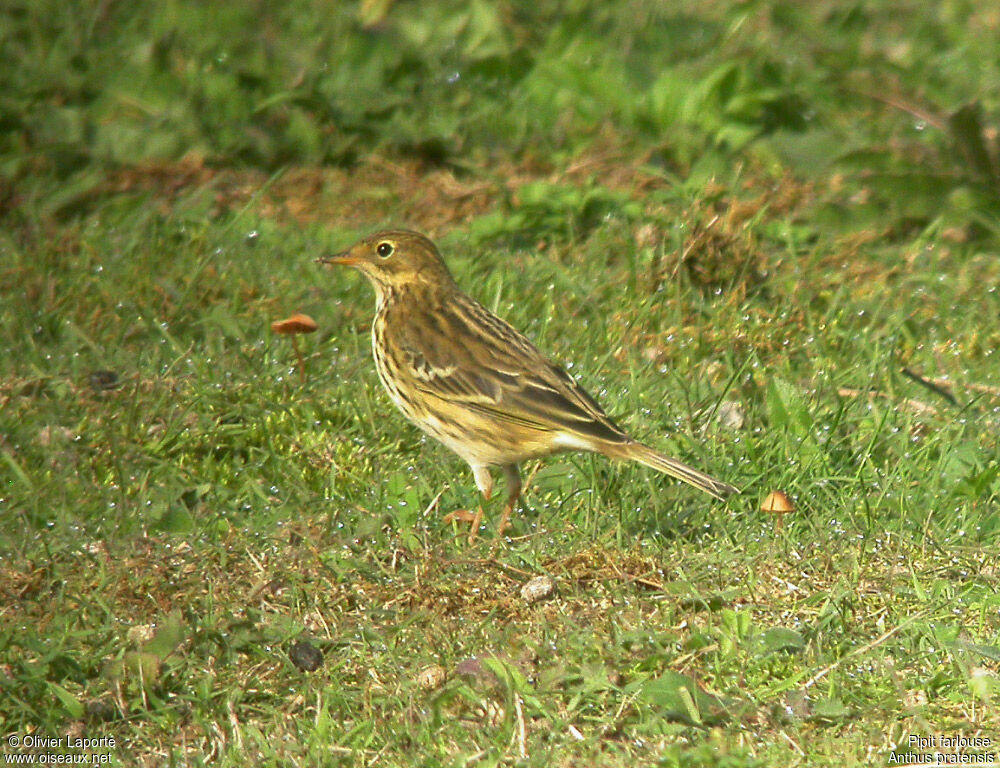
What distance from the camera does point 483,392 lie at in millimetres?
5301

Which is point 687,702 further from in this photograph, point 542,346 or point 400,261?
point 542,346

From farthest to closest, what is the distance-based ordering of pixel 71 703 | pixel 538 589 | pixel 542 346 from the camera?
pixel 542 346 < pixel 538 589 < pixel 71 703

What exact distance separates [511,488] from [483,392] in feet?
1.22

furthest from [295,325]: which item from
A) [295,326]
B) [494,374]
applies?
[494,374]

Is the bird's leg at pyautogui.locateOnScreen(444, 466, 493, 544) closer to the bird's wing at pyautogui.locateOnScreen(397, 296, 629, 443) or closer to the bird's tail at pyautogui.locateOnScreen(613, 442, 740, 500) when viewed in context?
the bird's wing at pyautogui.locateOnScreen(397, 296, 629, 443)

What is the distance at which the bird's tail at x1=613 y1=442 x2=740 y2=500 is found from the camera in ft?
15.9

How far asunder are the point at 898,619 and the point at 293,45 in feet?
20.2

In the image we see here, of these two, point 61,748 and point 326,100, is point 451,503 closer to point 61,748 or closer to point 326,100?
point 61,748

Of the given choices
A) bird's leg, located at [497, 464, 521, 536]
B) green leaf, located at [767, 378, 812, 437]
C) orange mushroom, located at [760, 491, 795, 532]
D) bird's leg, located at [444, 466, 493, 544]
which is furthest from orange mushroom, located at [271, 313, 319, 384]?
orange mushroom, located at [760, 491, 795, 532]

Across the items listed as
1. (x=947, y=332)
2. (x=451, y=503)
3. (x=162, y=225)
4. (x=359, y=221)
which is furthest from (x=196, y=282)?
(x=947, y=332)

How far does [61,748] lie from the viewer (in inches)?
165

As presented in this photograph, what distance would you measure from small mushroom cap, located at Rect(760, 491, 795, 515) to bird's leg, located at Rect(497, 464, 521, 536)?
0.87 m

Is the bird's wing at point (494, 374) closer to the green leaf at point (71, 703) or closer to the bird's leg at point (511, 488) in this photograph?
the bird's leg at point (511, 488)

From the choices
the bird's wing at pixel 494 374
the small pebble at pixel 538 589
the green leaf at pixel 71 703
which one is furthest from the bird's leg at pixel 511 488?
the green leaf at pixel 71 703
